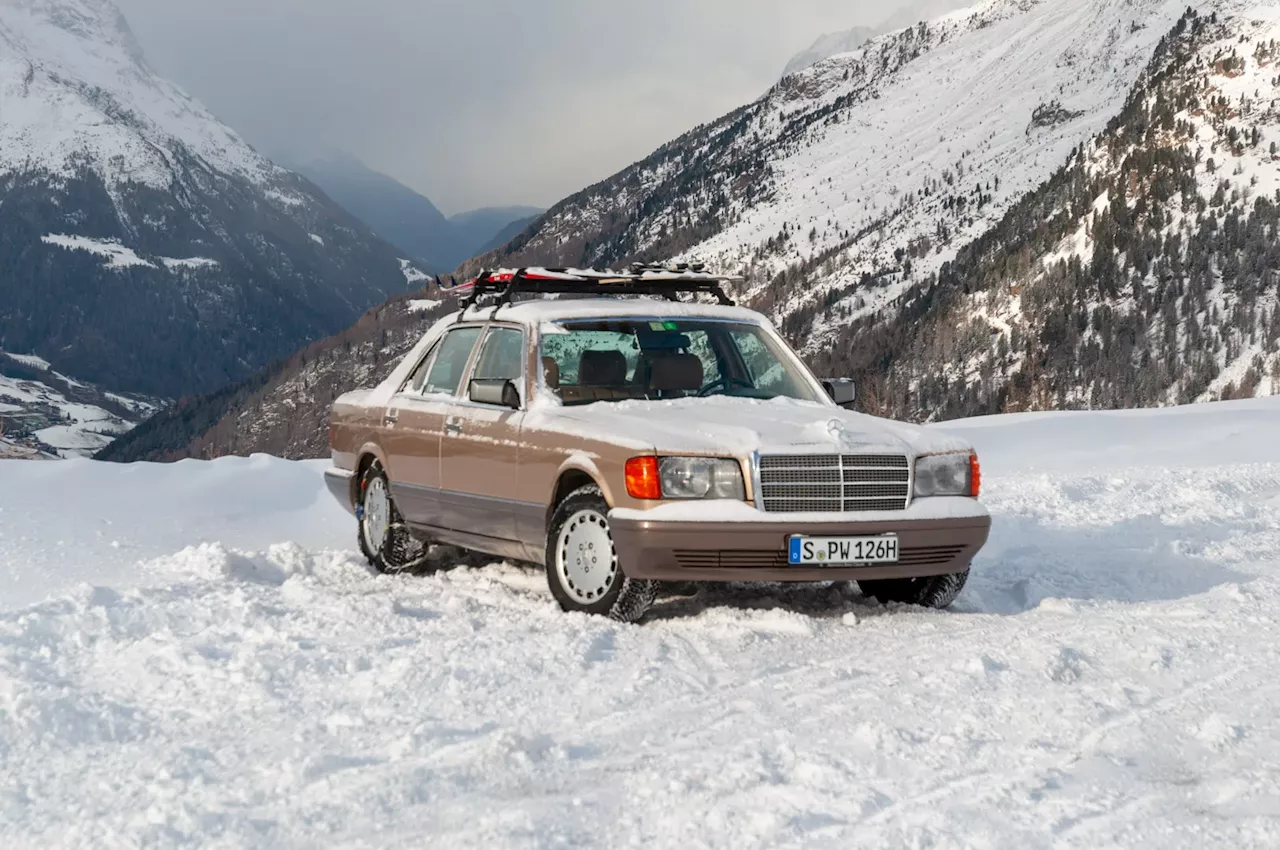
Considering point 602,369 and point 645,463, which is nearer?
point 645,463

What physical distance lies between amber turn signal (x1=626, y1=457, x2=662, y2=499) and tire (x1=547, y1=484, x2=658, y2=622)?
0.23m

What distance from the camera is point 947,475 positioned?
6215 mm

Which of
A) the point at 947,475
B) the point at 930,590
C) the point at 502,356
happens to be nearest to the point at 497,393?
the point at 502,356

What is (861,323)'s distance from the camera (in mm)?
170750

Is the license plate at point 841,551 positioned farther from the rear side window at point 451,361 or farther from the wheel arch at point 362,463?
the wheel arch at point 362,463

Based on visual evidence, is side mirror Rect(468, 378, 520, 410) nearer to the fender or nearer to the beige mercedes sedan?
the beige mercedes sedan

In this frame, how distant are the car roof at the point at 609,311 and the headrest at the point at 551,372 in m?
0.28

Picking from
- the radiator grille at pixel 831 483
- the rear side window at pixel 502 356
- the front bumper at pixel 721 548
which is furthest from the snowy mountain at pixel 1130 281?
the front bumper at pixel 721 548

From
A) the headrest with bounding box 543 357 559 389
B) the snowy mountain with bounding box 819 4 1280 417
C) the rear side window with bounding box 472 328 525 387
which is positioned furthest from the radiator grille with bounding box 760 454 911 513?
the snowy mountain with bounding box 819 4 1280 417

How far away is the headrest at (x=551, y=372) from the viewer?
6.74 meters

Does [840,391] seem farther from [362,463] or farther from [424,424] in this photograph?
[362,463]

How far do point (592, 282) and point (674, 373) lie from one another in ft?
3.80

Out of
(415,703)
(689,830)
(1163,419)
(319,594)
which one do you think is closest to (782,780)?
(689,830)

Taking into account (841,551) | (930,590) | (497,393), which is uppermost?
(497,393)
